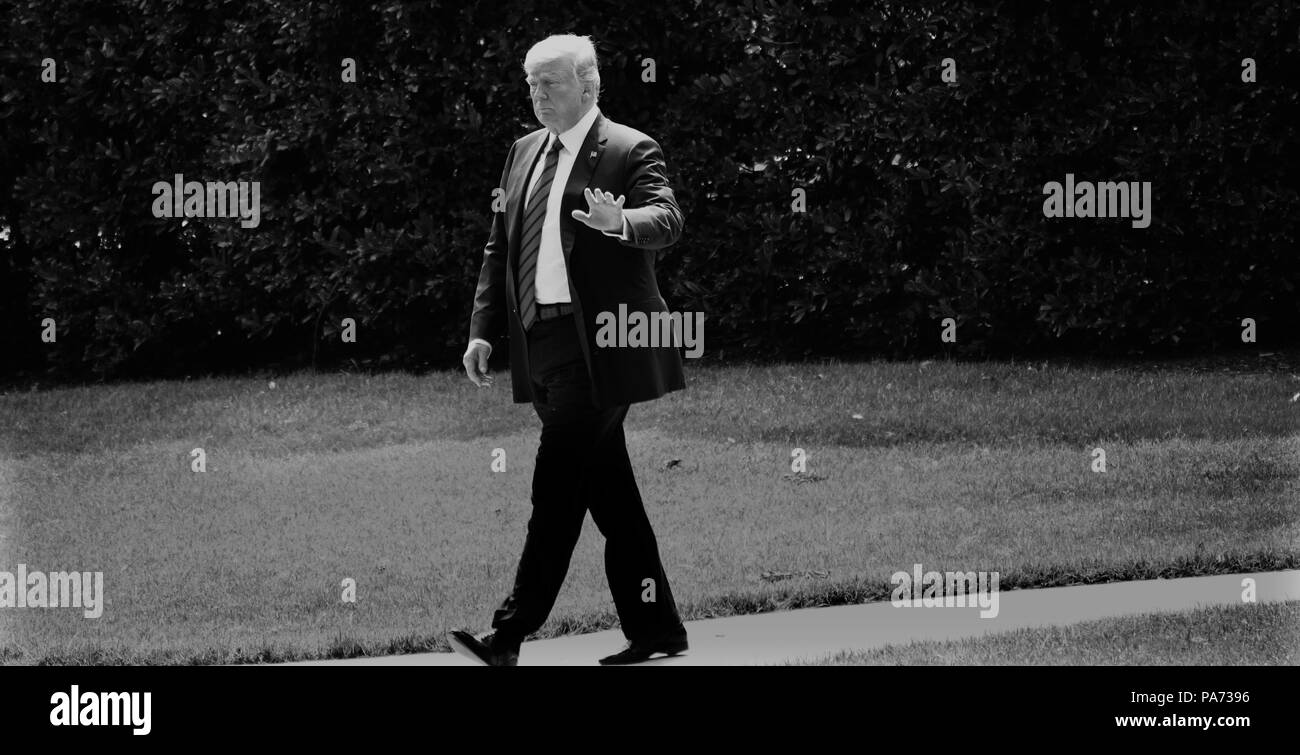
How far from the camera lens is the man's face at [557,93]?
545 cm

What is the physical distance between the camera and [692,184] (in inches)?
476

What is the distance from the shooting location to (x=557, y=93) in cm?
548

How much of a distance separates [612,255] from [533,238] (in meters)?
0.29

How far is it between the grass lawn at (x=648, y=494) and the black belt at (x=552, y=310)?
5.23 ft

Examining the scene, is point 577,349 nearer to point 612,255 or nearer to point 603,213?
point 612,255

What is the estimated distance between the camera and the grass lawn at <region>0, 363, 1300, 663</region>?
23.5 ft

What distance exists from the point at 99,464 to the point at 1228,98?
7.64 metres

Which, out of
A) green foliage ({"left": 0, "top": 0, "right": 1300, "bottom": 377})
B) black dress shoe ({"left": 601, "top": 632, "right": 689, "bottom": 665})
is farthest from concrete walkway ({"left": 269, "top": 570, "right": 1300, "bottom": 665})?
green foliage ({"left": 0, "top": 0, "right": 1300, "bottom": 377})

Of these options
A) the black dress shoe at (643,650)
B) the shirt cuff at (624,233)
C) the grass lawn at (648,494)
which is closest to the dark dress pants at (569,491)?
the black dress shoe at (643,650)

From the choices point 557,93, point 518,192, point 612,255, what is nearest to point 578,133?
point 557,93

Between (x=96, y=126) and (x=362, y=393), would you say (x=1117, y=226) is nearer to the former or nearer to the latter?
(x=362, y=393)

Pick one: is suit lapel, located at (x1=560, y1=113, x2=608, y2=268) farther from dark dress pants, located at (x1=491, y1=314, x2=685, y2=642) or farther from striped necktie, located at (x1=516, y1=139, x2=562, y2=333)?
dark dress pants, located at (x1=491, y1=314, x2=685, y2=642)

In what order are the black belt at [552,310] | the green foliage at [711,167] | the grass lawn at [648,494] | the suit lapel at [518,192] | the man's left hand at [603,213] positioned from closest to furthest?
1. the man's left hand at [603,213]
2. the black belt at [552,310]
3. the suit lapel at [518,192]
4. the grass lawn at [648,494]
5. the green foliage at [711,167]

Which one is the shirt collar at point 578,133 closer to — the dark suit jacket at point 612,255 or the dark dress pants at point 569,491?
the dark suit jacket at point 612,255
